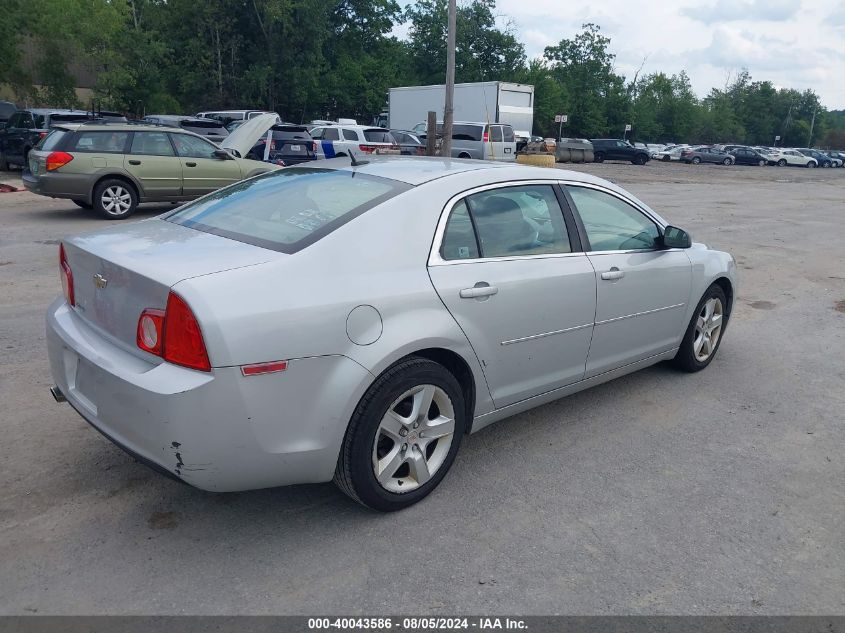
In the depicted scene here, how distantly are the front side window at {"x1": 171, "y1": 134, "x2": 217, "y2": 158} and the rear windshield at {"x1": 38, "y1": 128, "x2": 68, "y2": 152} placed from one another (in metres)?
1.75

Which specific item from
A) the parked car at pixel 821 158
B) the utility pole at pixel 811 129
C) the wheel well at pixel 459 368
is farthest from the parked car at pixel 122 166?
the utility pole at pixel 811 129

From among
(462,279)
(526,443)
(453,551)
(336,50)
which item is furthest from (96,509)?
(336,50)

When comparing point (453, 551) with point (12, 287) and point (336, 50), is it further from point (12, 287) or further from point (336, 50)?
point (336, 50)

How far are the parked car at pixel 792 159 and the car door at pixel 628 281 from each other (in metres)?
57.9

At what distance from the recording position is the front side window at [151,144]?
470 inches

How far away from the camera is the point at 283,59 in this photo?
43.6 m

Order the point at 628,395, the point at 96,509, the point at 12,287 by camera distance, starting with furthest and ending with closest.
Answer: the point at 12,287
the point at 628,395
the point at 96,509

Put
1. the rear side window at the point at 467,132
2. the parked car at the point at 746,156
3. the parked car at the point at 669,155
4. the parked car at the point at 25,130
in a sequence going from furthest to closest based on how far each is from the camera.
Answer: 1. the parked car at the point at 669,155
2. the parked car at the point at 746,156
3. the rear side window at the point at 467,132
4. the parked car at the point at 25,130

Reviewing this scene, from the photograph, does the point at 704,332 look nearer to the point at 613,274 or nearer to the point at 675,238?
the point at 675,238

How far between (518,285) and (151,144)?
33.7ft

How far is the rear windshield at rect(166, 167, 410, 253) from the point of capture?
10.6ft

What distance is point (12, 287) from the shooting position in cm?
712

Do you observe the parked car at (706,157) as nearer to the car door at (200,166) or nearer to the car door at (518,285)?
the car door at (200,166)

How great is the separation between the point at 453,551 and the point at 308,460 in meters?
0.74
